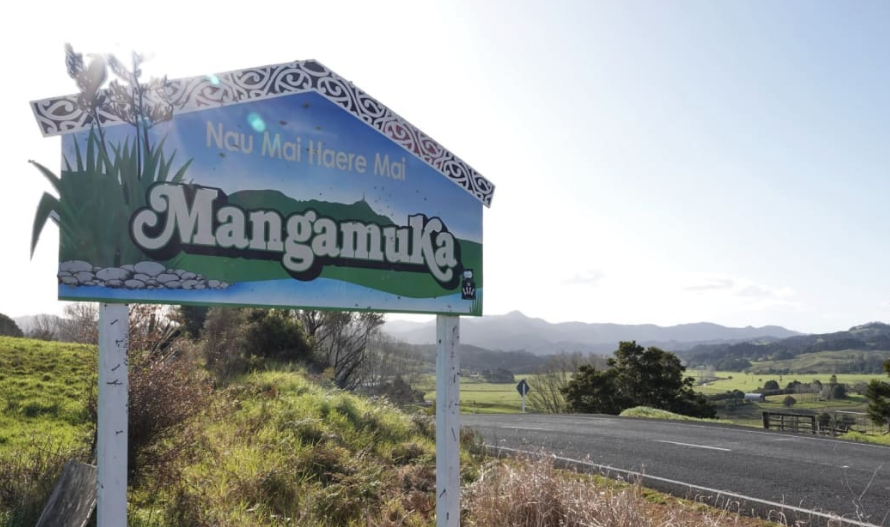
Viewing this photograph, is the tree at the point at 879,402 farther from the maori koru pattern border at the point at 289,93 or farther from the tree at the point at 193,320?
the maori koru pattern border at the point at 289,93

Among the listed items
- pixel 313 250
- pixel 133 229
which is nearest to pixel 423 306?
pixel 313 250

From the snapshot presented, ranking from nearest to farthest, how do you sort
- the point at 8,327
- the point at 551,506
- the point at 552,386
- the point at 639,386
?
the point at 551,506 → the point at 8,327 → the point at 639,386 → the point at 552,386

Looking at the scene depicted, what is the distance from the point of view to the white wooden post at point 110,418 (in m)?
2.94

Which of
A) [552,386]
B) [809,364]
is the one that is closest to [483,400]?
[552,386]

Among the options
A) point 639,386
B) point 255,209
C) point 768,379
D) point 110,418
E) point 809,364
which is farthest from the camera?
point 809,364

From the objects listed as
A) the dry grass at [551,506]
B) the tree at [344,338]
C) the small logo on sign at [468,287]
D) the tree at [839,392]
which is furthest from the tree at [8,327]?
the tree at [839,392]

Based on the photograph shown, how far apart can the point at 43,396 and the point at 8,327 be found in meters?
15.7

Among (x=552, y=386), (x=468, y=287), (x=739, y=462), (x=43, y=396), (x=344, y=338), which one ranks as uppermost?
(x=468, y=287)

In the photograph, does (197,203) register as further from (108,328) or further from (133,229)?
(108,328)

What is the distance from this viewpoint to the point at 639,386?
3638cm

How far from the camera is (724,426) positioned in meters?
15.4

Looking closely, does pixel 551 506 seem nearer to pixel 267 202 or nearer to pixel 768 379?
pixel 267 202

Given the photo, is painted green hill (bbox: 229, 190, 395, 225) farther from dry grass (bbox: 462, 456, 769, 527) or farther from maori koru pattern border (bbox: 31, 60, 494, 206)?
dry grass (bbox: 462, 456, 769, 527)

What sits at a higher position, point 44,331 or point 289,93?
point 289,93
